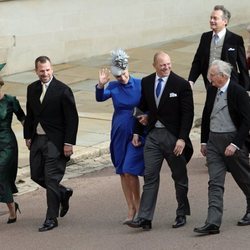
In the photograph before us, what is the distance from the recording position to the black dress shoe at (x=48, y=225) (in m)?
8.88

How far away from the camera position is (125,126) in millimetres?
8766

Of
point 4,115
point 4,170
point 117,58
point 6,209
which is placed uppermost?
point 117,58

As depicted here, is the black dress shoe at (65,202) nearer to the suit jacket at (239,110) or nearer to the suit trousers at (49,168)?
the suit trousers at (49,168)

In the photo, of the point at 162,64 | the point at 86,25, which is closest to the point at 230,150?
the point at 162,64

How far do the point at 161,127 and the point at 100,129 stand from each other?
4.43 meters

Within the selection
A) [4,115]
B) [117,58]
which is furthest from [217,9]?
[4,115]

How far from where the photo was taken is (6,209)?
981cm

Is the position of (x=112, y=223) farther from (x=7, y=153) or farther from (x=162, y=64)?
(x=162, y=64)

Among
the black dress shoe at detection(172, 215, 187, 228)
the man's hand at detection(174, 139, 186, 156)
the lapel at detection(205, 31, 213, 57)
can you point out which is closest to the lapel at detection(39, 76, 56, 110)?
the man's hand at detection(174, 139, 186, 156)

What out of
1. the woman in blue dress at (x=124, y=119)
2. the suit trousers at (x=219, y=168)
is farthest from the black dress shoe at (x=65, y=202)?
the suit trousers at (x=219, y=168)

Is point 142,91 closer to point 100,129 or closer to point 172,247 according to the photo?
point 172,247

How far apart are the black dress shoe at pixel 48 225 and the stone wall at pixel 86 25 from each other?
8149 mm

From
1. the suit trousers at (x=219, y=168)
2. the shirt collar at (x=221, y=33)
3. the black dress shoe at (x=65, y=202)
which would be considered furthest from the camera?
the shirt collar at (x=221, y=33)

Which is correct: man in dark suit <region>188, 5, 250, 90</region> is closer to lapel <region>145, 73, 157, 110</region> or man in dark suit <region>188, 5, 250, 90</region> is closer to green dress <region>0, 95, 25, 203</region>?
lapel <region>145, 73, 157, 110</region>
